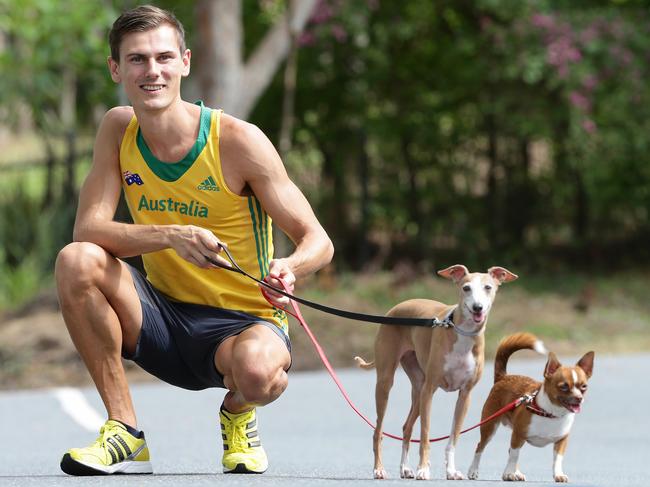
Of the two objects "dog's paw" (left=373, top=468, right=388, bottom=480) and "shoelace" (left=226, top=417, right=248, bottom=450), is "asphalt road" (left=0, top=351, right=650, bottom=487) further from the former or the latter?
"shoelace" (left=226, top=417, right=248, bottom=450)

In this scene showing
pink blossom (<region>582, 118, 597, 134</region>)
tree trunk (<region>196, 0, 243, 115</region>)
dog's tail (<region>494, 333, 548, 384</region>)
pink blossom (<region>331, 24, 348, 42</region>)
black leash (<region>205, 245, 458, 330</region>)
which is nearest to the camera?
black leash (<region>205, 245, 458, 330</region>)

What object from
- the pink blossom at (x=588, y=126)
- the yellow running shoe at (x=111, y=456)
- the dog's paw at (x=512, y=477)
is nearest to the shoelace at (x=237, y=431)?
the yellow running shoe at (x=111, y=456)

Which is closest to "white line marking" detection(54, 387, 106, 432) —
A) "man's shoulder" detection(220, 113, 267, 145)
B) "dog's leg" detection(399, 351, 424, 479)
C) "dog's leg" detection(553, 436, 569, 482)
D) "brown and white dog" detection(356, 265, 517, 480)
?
"man's shoulder" detection(220, 113, 267, 145)

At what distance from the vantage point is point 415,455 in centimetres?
758

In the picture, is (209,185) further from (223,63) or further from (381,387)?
(223,63)

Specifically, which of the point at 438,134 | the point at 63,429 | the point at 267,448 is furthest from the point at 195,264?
the point at 438,134

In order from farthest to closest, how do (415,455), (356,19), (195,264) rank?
(356,19) < (415,455) < (195,264)

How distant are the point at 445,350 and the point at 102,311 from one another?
5.25 feet

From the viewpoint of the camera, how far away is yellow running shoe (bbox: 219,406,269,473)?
5.93 meters

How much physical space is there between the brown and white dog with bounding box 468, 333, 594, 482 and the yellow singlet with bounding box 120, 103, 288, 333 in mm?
1172

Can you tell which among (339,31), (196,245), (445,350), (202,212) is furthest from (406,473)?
(339,31)

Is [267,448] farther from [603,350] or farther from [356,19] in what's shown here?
[356,19]

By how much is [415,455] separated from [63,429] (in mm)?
3097

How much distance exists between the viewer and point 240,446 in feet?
19.6
